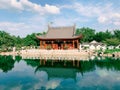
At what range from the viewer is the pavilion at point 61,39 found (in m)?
40.1

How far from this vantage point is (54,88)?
44.1 ft

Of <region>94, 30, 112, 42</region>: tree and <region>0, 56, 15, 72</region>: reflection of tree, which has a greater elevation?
<region>94, 30, 112, 42</region>: tree

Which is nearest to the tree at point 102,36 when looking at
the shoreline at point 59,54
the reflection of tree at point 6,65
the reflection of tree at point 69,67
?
the shoreline at point 59,54

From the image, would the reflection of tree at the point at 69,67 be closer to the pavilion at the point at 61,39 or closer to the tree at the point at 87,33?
the pavilion at the point at 61,39

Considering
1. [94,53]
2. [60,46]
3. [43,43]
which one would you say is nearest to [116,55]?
[94,53]

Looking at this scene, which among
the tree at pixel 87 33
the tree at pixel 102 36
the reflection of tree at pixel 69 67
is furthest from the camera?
the tree at pixel 87 33

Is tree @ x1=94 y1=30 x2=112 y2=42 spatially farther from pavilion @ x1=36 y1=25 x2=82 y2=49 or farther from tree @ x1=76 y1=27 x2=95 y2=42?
pavilion @ x1=36 y1=25 x2=82 y2=49

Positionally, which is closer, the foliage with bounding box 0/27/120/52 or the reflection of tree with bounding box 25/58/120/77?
the reflection of tree with bounding box 25/58/120/77

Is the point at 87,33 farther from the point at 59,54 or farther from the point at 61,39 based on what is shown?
the point at 59,54

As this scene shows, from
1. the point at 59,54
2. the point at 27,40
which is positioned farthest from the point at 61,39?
the point at 27,40

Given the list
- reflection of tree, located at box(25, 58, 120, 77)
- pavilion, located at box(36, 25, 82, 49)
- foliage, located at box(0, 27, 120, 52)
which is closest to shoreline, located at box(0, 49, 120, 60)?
pavilion, located at box(36, 25, 82, 49)

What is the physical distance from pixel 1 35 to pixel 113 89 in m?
45.3

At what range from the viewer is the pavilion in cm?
4012

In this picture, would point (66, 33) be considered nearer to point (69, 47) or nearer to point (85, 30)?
point (69, 47)
